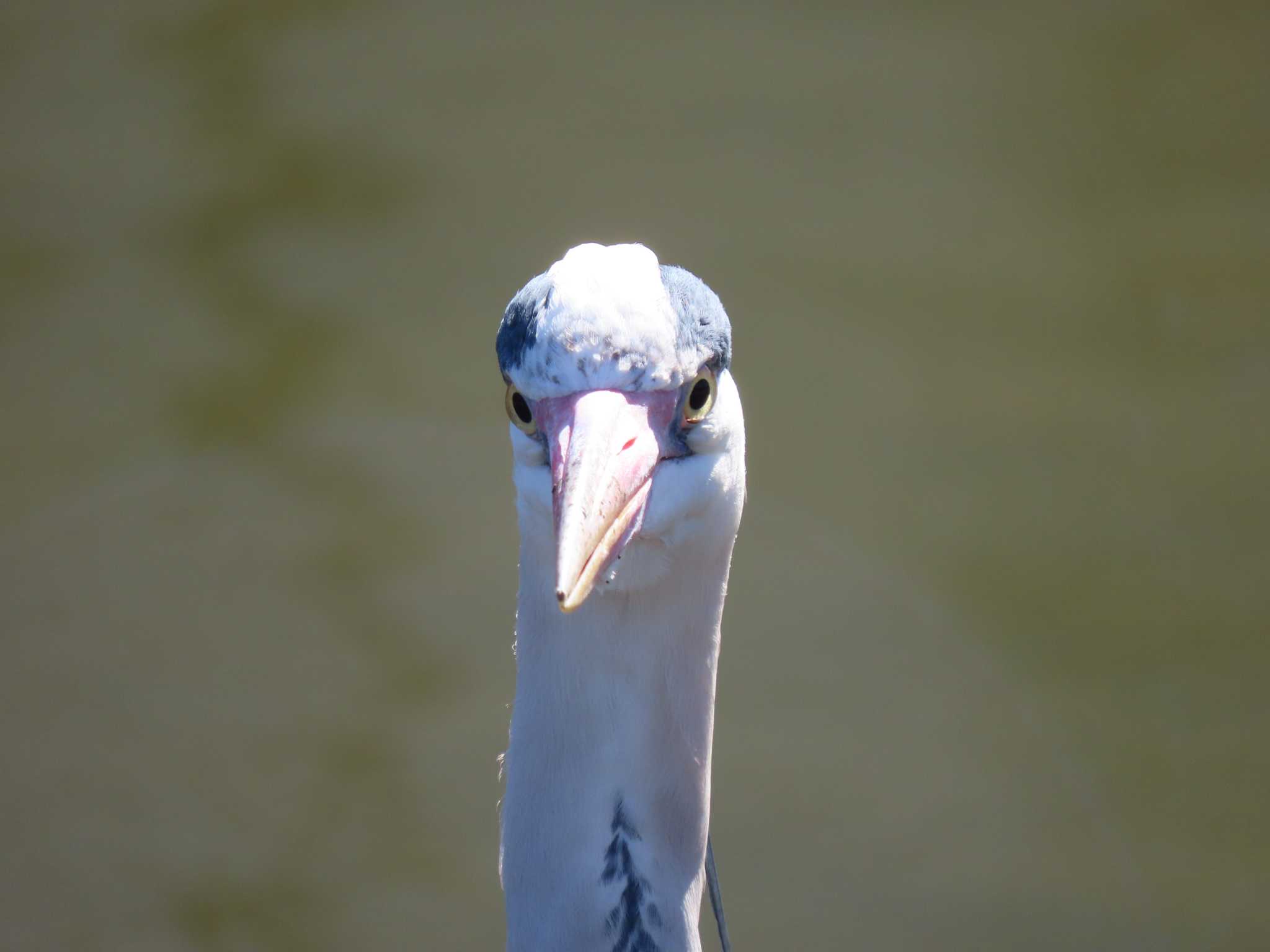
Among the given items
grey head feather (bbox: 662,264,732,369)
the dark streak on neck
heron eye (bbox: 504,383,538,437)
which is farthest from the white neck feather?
grey head feather (bbox: 662,264,732,369)

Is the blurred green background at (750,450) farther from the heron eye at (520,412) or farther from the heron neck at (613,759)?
the heron eye at (520,412)

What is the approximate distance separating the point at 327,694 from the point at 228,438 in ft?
2.78

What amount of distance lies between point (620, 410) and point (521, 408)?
0.15 metres

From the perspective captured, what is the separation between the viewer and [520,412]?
70.7 inches

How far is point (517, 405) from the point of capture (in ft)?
5.88

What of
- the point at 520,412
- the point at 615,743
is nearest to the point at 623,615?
the point at 615,743

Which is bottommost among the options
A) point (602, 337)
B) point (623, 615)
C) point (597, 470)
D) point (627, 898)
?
point (627, 898)

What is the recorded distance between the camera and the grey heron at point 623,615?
5.62 feet

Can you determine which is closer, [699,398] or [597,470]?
[597,470]

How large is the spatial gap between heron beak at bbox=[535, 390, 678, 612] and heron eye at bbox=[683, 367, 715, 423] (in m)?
0.03

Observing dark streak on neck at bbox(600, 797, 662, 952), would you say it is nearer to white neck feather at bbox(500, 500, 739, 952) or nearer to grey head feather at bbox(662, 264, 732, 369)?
white neck feather at bbox(500, 500, 739, 952)

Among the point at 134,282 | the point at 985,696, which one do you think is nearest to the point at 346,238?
the point at 134,282

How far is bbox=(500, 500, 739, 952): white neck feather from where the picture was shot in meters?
1.84

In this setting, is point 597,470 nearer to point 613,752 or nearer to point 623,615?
point 623,615
